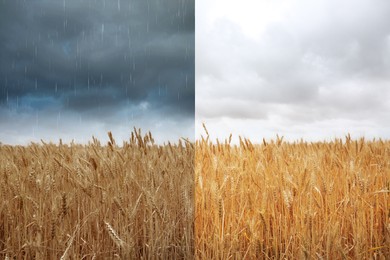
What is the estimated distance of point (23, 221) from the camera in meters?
1.90

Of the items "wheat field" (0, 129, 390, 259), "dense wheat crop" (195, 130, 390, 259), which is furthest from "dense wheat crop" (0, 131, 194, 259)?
"dense wheat crop" (195, 130, 390, 259)

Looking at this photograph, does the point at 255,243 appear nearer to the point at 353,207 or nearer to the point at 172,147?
the point at 353,207

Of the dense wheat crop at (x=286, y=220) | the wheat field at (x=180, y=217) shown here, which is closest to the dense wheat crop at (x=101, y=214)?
the wheat field at (x=180, y=217)

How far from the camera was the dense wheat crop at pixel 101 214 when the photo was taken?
167cm

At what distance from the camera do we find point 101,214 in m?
1.87

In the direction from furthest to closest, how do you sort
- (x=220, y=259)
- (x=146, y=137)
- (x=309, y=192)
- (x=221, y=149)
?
(x=221, y=149)
(x=146, y=137)
(x=309, y=192)
(x=220, y=259)

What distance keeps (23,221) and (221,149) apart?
186 centimetres

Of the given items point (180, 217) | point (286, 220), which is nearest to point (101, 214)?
point (180, 217)

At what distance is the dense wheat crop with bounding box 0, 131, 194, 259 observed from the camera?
5.49ft

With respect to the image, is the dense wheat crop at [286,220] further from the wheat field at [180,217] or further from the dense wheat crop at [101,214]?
the dense wheat crop at [101,214]

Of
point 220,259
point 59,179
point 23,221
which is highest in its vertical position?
point 59,179

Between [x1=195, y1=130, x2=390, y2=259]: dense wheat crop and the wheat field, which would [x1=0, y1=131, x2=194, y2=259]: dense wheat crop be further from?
[x1=195, y1=130, x2=390, y2=259]: dense wheat crop

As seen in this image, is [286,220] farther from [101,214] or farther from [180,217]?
[101,214]

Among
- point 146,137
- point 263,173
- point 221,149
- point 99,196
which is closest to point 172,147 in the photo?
point 146,137
